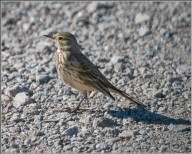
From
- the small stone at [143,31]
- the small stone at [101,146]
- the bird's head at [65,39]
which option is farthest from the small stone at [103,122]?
the small stone at [143,31]

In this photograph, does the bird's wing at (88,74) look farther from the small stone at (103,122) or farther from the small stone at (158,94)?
the small stone at (158,94)

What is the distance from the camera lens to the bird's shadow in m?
7.54

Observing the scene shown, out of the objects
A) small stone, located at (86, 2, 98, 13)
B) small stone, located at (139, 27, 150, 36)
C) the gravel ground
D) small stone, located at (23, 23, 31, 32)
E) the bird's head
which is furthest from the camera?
small stone, located at (86, 2, 98, 13)

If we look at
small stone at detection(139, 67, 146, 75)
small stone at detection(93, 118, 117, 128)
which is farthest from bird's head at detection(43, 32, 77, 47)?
small stone at detection(139, 67, 146, 75)

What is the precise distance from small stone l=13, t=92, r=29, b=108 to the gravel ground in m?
0.02

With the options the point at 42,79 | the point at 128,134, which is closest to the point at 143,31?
the point at 42,79

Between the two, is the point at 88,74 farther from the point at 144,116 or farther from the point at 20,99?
the point at 20,99

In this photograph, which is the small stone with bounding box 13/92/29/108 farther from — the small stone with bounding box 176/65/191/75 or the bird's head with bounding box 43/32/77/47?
the small stone with bounding box 176/65/191/75

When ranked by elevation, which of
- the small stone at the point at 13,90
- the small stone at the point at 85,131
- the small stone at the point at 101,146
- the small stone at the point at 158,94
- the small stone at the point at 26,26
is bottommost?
the small stone at the point at 101,146

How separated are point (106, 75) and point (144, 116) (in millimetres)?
1875

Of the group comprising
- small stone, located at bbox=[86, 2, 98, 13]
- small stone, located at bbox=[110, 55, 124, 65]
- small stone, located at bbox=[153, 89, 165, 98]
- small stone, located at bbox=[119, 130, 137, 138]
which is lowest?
small stone, located at bbox=[119, 130, 137, 138]

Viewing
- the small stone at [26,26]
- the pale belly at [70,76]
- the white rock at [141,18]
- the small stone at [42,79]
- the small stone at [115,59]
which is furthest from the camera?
the white rock at [141,18]

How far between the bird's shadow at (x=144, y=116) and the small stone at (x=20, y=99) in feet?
5.67

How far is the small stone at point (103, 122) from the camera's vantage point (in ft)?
24.2
